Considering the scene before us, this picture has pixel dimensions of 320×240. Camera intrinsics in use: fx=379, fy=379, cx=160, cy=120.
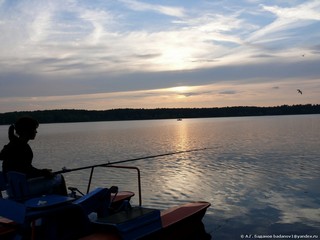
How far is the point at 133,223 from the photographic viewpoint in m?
6.06

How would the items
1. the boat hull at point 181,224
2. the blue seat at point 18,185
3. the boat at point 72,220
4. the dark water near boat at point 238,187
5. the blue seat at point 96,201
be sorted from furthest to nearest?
1. the dark water near boat at point 238,187
2. the boat hull at point 181,224
3. the blue seat at point 96,201
4. the blue seat at point 18,185
5. the boat at point 72,220

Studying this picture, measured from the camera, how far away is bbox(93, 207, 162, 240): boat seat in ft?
19.3

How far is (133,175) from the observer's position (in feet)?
58.3

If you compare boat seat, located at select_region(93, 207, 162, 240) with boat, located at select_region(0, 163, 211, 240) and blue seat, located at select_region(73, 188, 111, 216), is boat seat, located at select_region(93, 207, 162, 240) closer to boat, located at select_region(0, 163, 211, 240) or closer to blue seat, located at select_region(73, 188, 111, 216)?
boat, located at select_region(0, 163, 211, 240)

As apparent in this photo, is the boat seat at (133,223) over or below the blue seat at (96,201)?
below

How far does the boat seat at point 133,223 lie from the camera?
589cm

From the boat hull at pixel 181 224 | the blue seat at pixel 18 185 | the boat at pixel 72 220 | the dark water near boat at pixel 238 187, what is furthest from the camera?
the dark water near boat at pixel 238 187

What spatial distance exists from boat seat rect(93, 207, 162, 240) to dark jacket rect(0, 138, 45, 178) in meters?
1.31

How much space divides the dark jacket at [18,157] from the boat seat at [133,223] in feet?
4.28

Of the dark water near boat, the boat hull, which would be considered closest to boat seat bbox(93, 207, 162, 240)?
the boat hull

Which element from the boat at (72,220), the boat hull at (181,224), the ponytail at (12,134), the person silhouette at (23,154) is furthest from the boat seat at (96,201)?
the ponytail at (12,134)

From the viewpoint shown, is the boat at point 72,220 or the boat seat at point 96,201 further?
the boat seat at point 96,201

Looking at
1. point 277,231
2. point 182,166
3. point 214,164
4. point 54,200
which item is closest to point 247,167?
point 214,164

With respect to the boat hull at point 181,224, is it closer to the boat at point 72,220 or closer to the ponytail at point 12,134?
the boat at point 72,220
